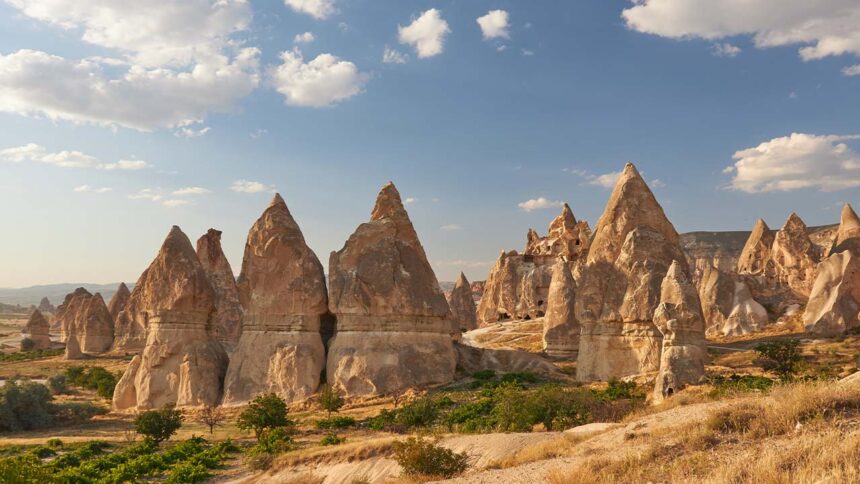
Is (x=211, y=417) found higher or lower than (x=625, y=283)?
lower

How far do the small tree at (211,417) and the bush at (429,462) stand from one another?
12463 millimetres

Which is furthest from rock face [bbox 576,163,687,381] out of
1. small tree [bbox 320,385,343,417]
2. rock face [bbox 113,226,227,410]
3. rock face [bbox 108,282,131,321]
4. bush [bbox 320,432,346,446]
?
rock face [bbox 108,282,131,321]

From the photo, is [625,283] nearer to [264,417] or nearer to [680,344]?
[680,344]

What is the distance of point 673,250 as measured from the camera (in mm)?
26891

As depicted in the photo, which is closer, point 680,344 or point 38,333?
point 680,344

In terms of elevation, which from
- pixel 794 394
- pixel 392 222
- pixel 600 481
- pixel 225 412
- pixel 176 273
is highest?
pixel 392 222

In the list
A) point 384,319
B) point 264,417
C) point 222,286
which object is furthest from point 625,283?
point 222,286

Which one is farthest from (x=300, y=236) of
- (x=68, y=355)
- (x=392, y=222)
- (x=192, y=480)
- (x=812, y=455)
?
(x=68, y=355)

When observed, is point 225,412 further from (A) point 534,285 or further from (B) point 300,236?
(A) point 534,285

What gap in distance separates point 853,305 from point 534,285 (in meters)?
29.3

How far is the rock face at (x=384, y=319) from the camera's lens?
984 inches

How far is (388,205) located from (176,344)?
10.8 m

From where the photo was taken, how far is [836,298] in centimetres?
3734

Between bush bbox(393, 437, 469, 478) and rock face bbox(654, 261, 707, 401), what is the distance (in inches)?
333
